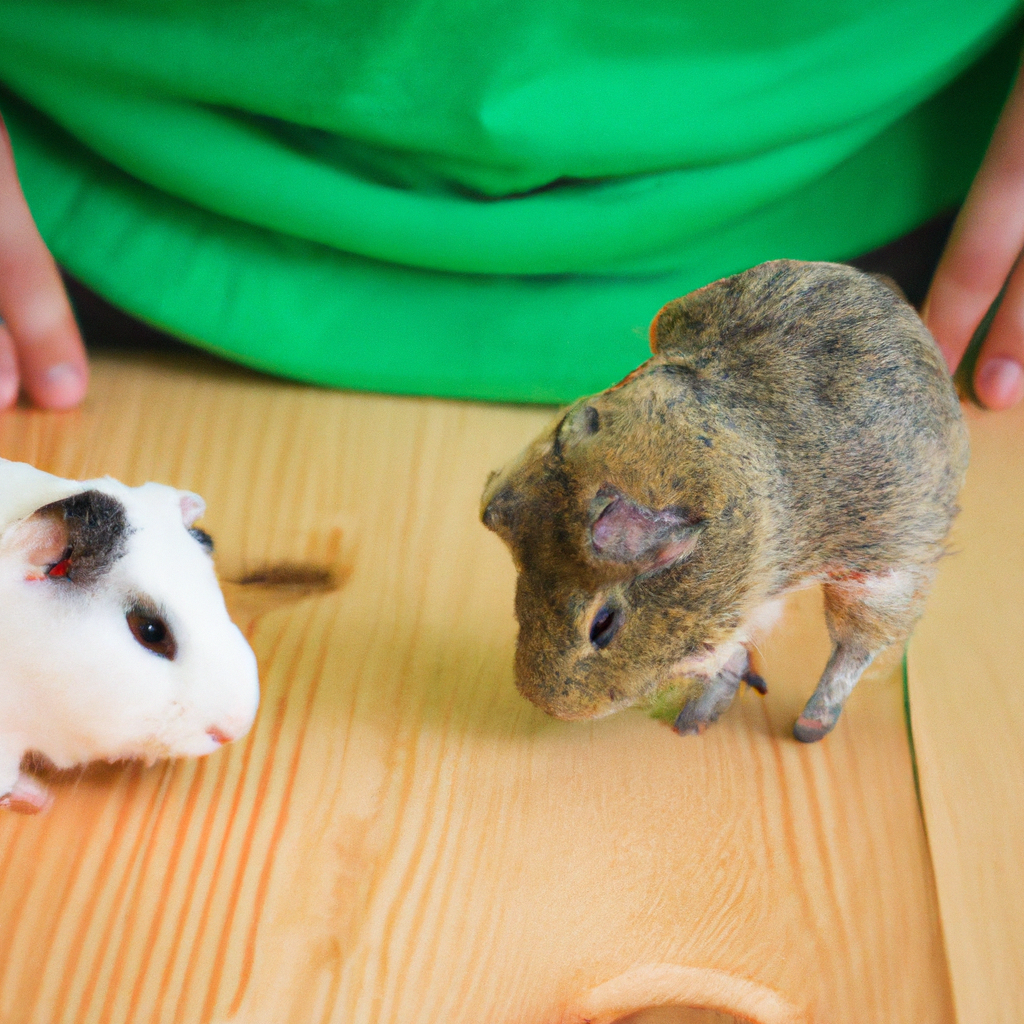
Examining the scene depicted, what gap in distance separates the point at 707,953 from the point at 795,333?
1.36 feet

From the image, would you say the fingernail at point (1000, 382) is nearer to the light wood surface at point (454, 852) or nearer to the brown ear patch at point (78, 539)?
the light wood surface at point (454, 852)

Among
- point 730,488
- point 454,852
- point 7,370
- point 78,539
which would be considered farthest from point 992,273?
point 7,370

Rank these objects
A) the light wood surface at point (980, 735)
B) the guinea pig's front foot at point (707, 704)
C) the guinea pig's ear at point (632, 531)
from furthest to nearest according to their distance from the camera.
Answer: the guinea pig's front foot at point (707, 704) → the light wood surface at point (980, 735) → the guinea pig's ear at point (632, 531)

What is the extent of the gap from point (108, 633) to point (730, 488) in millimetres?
381

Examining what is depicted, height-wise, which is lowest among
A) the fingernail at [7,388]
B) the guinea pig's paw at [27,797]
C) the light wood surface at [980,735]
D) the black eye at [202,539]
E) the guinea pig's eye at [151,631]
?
the fingernail at [7,388]

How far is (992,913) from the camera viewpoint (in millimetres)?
692

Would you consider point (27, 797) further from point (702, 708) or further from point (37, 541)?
point (702, 708)

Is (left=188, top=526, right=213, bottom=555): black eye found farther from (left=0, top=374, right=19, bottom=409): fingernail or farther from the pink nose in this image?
(left=0, top=374, right=19, bottom=409): fingernail

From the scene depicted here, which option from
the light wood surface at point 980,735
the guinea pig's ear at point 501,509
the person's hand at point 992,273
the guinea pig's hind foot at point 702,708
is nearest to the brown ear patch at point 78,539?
the guinea pig's ear at point 501,509

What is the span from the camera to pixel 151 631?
2.02ft

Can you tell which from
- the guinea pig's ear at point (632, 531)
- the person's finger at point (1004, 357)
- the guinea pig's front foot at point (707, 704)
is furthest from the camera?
the person's finger at point (1004, 357)

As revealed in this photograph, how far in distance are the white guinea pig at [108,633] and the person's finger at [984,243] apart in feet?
2.47

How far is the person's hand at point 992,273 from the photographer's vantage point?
3.04ft

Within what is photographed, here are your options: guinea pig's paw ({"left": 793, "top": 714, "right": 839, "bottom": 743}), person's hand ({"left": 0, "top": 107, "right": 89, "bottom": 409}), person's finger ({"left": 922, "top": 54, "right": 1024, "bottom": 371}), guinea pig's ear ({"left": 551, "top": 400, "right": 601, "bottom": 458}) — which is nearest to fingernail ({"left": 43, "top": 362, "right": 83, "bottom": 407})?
person's hand ({"left": 0, "top": 107, "right": 89, "bottom": 409})
